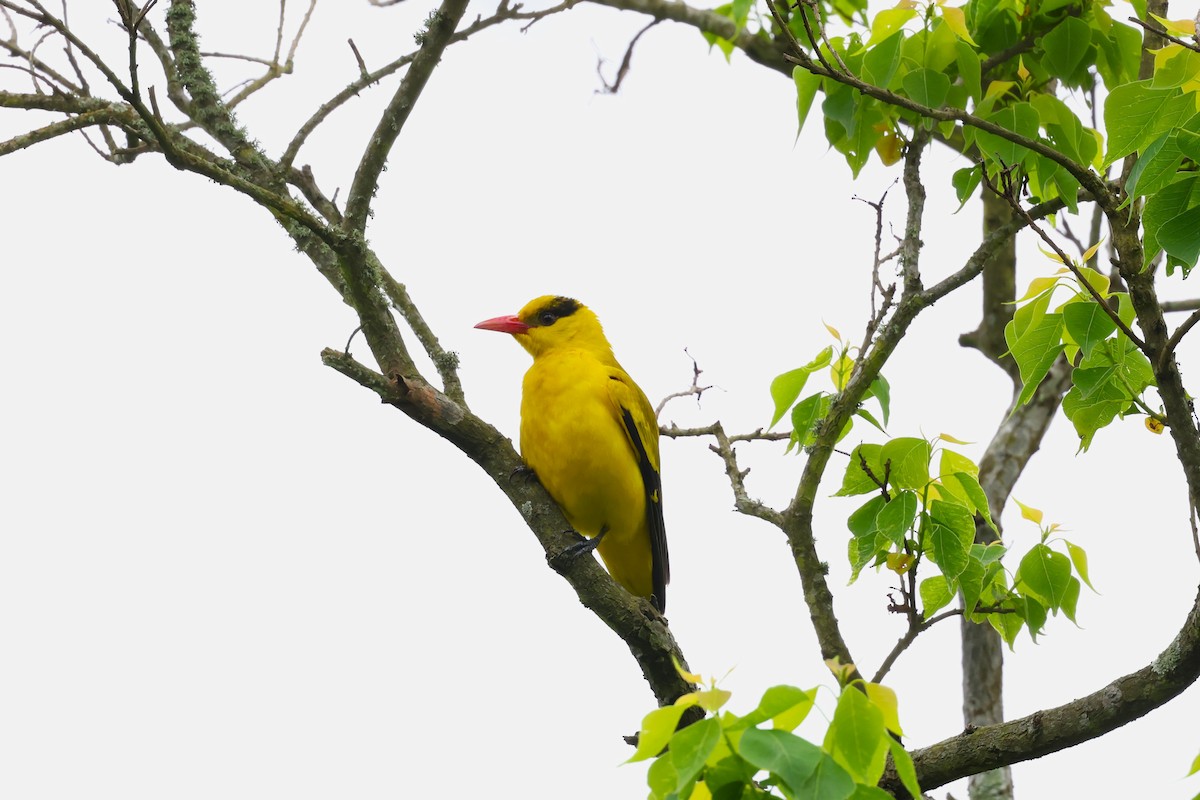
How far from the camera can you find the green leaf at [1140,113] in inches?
86.1

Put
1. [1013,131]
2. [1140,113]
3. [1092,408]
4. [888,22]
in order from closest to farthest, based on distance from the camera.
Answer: [1140,113]
[1092,408]
[1013,131]
[888,22]

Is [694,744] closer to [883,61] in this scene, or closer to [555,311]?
[883,61]

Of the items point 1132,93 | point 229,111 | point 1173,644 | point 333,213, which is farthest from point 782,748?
point 229,111

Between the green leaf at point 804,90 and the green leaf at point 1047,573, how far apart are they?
1346mm

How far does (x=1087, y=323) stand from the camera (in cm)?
266

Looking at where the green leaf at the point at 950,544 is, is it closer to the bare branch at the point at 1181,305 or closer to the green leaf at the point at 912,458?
the green leaf at the point at 912,458

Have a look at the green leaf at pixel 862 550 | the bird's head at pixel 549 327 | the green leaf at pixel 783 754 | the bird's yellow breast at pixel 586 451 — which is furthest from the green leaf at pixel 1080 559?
the bird's head at pixel 549 327

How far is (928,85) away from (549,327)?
237cm

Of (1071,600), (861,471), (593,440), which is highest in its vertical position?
(593,440)

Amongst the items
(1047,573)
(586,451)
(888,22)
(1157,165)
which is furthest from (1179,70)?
(586,451)

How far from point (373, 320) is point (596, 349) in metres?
1.97

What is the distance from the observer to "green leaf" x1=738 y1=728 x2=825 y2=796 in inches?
76.9

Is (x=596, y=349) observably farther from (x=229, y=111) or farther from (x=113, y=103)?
(x=113, y=103)

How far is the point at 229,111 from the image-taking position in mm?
3996
